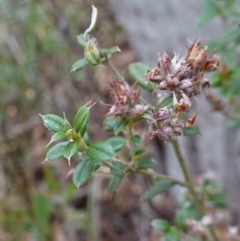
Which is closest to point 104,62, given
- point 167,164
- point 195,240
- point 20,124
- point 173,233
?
point 173,233

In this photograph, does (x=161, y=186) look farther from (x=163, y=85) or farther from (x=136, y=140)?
(x=163, y=85)

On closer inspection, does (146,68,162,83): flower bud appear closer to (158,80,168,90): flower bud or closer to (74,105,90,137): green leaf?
(158,80,168,90): flower bud

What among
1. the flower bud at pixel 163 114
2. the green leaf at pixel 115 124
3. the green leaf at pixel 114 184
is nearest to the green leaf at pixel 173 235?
the green leaf at pixel 114 184

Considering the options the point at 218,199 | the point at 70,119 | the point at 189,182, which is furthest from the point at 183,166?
the point at 70,119

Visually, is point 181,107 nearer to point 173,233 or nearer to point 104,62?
point 104,62

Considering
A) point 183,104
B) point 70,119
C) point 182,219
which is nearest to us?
point 183,104

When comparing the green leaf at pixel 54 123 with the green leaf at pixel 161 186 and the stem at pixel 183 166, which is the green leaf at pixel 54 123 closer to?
the stem at pixel 183 166
